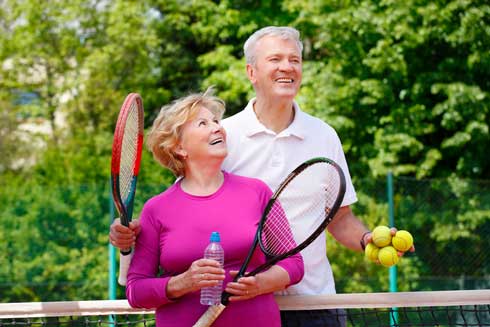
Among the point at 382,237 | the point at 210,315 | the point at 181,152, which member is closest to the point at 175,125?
the point at 181,152

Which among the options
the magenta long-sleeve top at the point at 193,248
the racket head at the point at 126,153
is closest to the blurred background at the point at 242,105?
the racket head at the point at 126,153

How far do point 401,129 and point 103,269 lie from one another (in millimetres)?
4084

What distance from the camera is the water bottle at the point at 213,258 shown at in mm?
2525

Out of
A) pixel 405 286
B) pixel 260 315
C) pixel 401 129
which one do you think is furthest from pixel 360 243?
pixel 401 129

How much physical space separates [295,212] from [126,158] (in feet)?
2.08

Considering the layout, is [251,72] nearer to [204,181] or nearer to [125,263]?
[204,181]

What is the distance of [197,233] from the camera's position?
264cm

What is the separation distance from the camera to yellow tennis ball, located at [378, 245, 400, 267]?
283 cm

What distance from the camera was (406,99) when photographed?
10875 mm

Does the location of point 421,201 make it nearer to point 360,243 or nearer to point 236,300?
point 360,243

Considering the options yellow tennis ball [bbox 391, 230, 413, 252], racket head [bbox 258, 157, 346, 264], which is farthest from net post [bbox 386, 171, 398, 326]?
yellow tennis ball [bbox 391, 230, 413, 252]

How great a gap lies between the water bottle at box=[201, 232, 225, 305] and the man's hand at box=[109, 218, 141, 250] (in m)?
0.28

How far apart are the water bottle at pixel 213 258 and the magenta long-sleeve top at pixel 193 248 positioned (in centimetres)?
6

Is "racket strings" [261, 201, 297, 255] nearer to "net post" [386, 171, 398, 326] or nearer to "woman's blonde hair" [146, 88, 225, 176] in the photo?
"woman's blonde hair" [146, 88, 225, 176]
